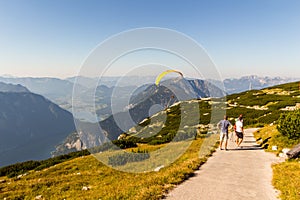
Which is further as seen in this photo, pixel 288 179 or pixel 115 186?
pixel 115 186

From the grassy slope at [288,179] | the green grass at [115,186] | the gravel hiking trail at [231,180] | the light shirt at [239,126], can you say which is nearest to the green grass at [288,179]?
the grassy slope at [288,179]

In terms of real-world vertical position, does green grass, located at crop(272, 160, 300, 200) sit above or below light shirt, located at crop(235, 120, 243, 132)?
below

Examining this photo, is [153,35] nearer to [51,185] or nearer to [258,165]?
[258,165]

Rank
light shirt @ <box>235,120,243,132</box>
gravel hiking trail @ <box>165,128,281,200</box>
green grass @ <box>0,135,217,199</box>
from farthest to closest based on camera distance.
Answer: light shirt @ <box>235,120,243,132</box> → green grass @ <box>0,135,217,199</box> → gravel hiking trail @ <box>165,128,281,200</box>

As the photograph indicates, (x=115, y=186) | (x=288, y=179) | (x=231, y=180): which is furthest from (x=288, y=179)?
(x=115, y=186)

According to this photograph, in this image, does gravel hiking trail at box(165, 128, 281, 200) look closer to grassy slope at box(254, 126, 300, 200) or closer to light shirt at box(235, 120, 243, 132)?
grassy slope at box(254, 126, 300, 200)

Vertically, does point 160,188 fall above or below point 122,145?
above

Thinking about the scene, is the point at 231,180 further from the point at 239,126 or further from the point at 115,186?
the point at 239,126

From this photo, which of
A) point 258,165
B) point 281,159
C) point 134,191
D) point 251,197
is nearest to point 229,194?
point 251,197

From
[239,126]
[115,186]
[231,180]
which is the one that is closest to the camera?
[231,180]

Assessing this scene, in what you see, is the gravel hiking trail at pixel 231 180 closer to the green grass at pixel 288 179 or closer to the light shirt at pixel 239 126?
the green grass at pixel 288 179

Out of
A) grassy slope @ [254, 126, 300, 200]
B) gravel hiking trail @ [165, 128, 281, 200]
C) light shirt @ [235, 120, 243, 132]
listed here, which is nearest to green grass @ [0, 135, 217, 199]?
gravel hiking trail @ [165, 128, 281, 200]

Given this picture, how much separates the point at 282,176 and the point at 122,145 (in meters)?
23.9

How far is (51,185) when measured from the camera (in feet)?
50.6
